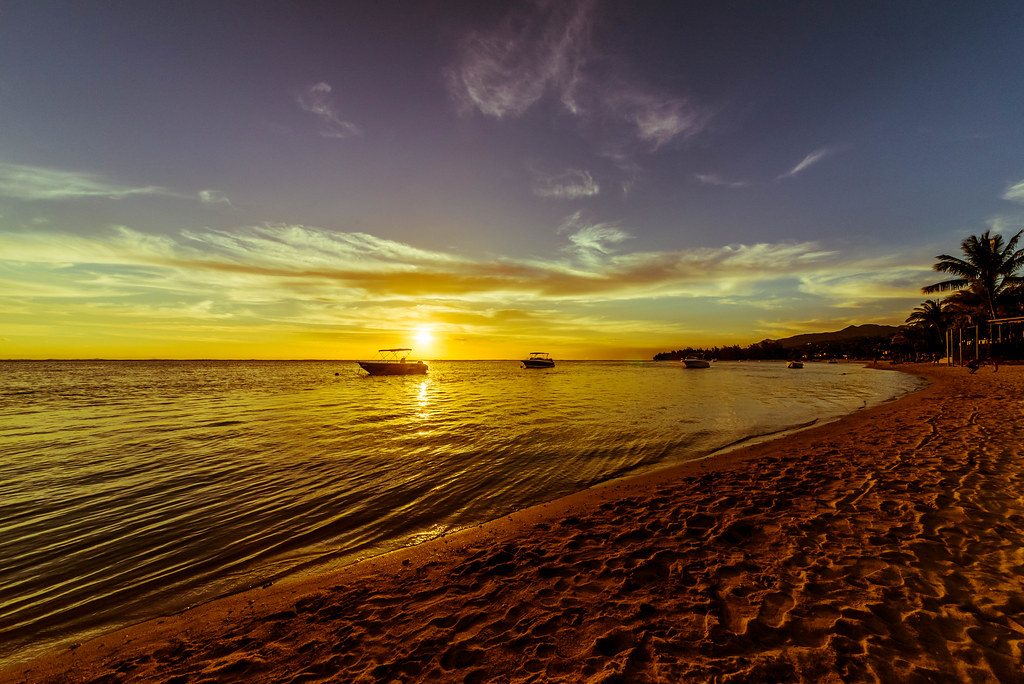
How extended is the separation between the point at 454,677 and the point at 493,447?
9.75 meters

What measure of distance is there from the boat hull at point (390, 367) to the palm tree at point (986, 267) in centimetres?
7057

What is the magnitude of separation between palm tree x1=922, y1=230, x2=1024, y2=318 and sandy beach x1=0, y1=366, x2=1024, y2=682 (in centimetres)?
5044

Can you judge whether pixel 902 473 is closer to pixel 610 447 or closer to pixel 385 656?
pixel 610 447

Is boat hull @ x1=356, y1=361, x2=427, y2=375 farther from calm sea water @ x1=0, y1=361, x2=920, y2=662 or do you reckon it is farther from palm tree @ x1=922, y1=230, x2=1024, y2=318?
palm tree @ x1=922, y1=230, x2=1024, y2=318

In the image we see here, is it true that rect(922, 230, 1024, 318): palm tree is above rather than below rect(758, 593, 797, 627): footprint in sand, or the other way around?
above

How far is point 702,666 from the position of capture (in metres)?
3.31

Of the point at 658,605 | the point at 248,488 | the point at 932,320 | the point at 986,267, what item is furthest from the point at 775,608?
the point at 932,320

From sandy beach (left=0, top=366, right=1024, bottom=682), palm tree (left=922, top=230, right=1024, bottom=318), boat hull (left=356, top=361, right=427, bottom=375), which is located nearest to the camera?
sandy beach (left=0, top=366, right=1024, bottom=682)

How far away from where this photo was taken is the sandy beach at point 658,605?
11.2ft

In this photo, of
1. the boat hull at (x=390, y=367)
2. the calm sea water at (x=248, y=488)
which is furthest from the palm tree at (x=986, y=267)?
the boat hull at (x=390, y=367)

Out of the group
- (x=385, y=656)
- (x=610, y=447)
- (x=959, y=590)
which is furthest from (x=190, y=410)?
(x=959, y=590)

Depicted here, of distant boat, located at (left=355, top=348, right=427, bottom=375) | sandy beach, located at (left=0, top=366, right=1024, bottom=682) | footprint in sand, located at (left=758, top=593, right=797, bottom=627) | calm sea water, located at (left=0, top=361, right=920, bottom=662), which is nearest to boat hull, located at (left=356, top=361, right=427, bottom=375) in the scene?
distant boat, located at (left=355, top=348, right=427, bottom=375)

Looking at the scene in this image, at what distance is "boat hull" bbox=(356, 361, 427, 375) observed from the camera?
221 feet

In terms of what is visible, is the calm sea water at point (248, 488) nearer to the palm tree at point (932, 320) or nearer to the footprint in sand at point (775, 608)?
the footprint in sand at point (775, 608)
